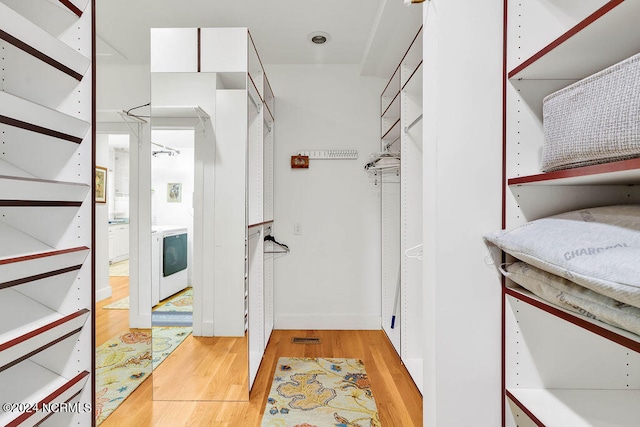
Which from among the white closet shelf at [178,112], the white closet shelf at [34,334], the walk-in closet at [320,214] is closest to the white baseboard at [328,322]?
the walk-in closet at [320,214]

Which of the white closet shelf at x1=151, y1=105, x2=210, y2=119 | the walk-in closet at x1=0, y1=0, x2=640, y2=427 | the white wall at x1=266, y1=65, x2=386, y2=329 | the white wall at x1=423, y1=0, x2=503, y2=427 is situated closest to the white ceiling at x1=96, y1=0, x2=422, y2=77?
the walk-in closet at x1=0, y1=0, x2=640, y2=427

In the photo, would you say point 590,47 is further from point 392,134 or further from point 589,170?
point 392,134

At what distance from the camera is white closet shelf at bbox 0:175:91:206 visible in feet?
2.85

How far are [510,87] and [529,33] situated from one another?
175mm

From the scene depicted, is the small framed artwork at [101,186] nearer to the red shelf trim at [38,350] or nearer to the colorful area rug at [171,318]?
the colorful area rug at [171,318]

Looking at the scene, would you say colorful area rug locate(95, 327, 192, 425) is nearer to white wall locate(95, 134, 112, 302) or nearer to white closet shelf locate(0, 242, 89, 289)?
white wall locate(95, 134, 112, 302)

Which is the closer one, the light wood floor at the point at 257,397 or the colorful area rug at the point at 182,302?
the light wood floor at the point at 257,397

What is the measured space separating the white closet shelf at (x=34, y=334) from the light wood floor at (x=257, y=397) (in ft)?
3.50

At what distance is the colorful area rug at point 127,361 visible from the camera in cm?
194

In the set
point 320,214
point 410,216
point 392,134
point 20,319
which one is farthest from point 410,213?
point 20,319

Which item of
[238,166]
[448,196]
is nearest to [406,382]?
[448,196]

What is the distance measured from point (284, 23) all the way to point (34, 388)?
2.62 meters

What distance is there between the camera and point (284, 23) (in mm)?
2475

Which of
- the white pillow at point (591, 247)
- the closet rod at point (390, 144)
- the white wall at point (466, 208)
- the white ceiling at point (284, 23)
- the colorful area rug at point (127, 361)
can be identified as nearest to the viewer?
the white pillow at point (591, 247)
